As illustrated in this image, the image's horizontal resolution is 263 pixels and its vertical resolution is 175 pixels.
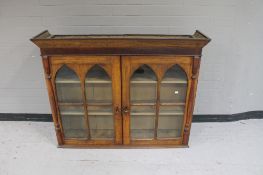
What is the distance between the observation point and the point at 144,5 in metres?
2.58

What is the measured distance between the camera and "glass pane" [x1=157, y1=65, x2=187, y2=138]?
2.33 m

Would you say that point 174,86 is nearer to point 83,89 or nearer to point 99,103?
point 99,103

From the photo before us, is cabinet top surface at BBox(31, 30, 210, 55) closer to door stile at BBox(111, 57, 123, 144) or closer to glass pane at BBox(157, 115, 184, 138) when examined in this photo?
door stile at BBox(111, 57, 123, 144)

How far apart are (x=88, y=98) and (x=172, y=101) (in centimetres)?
83

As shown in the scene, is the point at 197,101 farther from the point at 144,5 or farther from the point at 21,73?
the point at 21,73

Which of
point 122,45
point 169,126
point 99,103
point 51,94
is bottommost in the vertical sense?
point 169,126

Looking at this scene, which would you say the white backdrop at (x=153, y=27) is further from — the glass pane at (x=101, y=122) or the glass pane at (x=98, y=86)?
the glass pane at (x=101, y=122)

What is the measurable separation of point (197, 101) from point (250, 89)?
66 cm

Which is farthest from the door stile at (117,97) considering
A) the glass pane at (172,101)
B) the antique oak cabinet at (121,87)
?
the glass pane at (172,101)

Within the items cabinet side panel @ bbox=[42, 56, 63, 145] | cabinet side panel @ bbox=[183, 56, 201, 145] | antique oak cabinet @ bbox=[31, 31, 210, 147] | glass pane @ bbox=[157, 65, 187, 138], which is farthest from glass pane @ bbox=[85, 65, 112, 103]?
cabinet side panel @ bbox=[183, 56, 201, 145]

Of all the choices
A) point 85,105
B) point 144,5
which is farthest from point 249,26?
point 85,105

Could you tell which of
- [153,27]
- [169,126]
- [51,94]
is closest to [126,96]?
[169,126]

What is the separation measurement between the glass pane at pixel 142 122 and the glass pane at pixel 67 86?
572 mm

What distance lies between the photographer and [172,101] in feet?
7.91
